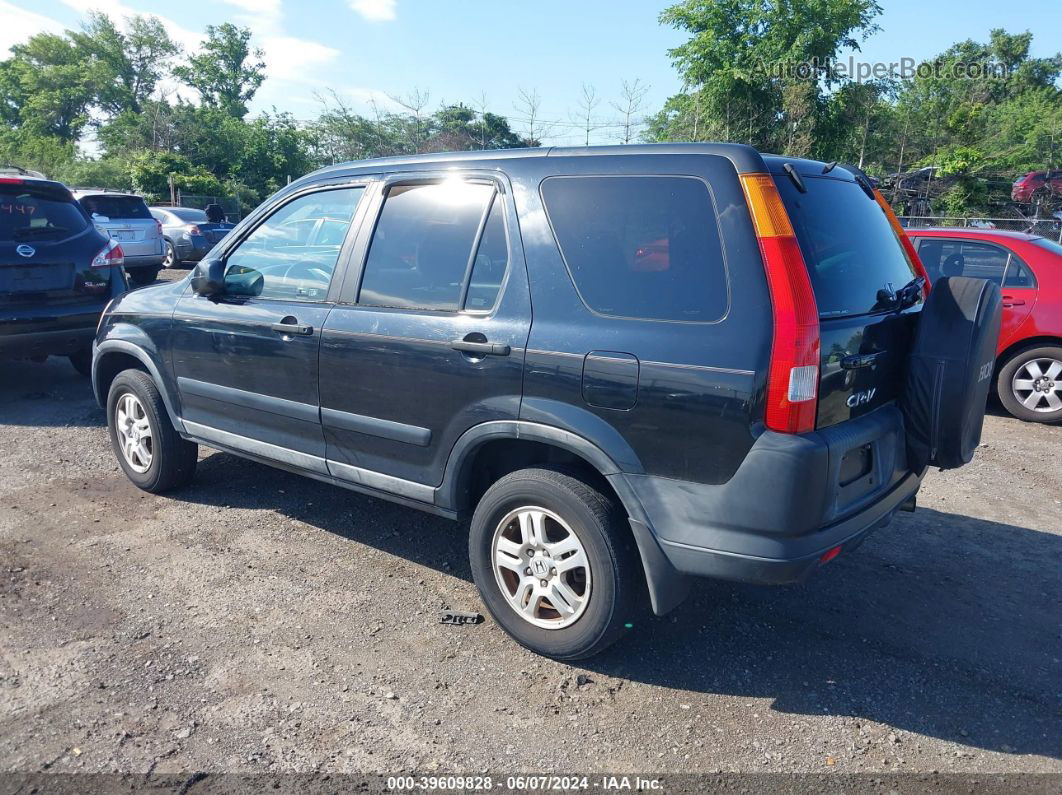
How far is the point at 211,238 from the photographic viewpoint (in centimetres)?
1934

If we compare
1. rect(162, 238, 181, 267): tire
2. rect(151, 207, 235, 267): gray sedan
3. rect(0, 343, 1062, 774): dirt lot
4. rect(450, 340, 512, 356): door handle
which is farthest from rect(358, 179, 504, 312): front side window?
rect(162, 238, 181, 267): tire

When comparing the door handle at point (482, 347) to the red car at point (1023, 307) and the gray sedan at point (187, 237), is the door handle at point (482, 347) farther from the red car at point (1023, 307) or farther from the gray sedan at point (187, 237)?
the gray sedan at point (187, 237)

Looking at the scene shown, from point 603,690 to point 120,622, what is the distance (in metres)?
2.14

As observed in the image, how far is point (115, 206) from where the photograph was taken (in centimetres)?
1552

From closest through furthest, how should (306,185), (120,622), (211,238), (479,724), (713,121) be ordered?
(479,724)
(120,622)
(306,185)
(211,238)
(713,121)

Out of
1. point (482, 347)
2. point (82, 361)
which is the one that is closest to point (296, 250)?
point (482, 347)

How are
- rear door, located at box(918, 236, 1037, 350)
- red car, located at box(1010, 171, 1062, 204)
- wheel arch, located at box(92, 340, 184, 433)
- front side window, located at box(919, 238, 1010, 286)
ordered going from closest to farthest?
wheel arch, located at box(92, 340, 184, 433) → rear door, located at box(918, 236, 1037, 350) → front side window, located at box(919, 238, 1010, 286) → red car, located at box(1010, 171, 1062, 204)

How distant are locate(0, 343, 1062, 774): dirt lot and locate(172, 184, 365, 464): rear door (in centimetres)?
63

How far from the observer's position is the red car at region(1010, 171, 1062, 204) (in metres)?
25.4

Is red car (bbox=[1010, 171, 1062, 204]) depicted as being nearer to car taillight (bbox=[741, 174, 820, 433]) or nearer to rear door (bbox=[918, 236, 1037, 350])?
rear door (bbox=[918, 236, 1037, 350])

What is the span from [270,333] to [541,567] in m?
1.87

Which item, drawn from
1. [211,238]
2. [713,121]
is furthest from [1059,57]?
[211,238]

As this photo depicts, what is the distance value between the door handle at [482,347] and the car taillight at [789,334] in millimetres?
1049

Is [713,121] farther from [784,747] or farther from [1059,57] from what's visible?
[1059,57]
